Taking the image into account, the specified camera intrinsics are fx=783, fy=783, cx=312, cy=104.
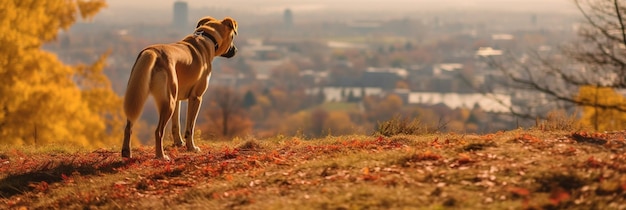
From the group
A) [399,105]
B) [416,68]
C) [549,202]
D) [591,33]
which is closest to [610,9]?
[591,33]

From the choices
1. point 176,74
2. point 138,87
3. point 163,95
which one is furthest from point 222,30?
point 138,87

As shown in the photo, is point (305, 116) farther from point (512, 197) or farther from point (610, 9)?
point (512, 197)

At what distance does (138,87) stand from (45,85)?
1416 centimetres

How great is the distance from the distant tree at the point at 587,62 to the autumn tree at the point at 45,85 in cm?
1242

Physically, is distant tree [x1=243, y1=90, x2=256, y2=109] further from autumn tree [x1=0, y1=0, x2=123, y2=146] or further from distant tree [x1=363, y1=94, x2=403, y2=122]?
autumn tree [x1=0, y1=0, x2=123, y2=146]

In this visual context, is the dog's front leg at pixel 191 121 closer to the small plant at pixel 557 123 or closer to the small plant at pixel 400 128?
the small plant at pixel 400 128

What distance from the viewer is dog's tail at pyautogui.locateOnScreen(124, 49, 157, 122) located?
11586 mm

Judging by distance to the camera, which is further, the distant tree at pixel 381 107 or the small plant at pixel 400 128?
the distant tree at pixel 381 107

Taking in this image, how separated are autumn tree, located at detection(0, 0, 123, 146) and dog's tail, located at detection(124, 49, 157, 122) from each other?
9486 mm

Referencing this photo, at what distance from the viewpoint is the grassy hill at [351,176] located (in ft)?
28.0

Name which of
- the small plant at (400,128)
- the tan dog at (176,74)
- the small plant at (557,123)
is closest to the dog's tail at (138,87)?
the tan dog at (176,74)

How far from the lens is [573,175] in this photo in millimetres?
8781

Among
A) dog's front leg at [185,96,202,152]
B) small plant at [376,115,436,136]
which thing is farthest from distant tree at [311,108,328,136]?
dog's front leg at [185,96,202,152]

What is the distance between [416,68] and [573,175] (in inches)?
6264
